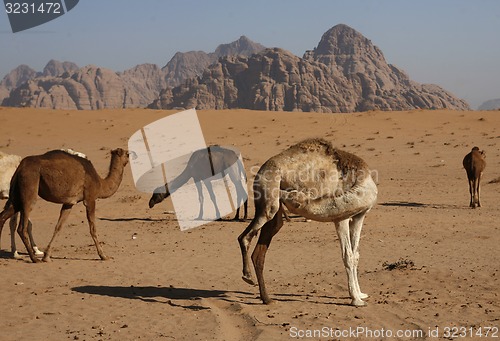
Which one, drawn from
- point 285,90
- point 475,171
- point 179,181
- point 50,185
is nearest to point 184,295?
point 50,185

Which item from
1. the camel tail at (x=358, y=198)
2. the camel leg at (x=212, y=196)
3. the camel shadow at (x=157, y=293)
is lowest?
the camel leg at (x=212, y=196)

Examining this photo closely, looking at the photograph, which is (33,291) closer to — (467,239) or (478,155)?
(467,239)

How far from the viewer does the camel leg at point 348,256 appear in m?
8.09

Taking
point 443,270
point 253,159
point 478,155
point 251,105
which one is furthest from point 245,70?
point 443,270

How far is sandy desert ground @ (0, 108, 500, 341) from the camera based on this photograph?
753 cm

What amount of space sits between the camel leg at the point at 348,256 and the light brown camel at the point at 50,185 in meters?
5.91

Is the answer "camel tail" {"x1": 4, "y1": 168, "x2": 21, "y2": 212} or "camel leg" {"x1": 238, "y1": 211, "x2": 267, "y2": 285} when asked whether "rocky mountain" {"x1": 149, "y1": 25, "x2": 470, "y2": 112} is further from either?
"camel leg" {"x1": 238, "y1": 211, "x2": 267, "y2": 285}

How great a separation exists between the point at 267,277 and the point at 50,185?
179 inches

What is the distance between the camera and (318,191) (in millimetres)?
7852

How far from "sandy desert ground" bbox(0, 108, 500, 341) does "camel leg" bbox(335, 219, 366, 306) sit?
0.20 metres

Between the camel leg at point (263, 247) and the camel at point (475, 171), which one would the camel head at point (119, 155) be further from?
the camel at point (475, 171)

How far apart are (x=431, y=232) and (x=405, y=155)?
16.8m

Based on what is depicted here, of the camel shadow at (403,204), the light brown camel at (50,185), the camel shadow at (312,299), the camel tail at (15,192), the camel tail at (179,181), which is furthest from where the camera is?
the camel shadow at (403,204)

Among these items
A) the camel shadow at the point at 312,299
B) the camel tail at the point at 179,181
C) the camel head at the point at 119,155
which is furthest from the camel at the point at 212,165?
the camel shadow at the point at 312,299
